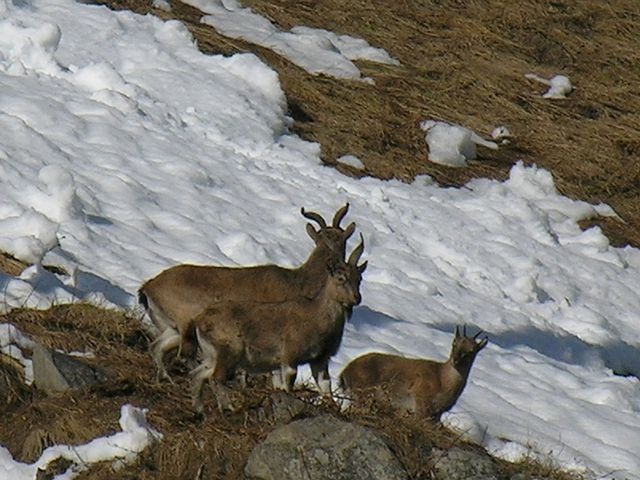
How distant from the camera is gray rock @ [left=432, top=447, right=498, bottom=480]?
9328 millimetres

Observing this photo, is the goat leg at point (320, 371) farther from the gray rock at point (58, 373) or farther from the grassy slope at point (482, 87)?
Answer: the grassy slope at point (482, 87)

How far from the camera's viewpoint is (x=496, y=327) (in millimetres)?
14656

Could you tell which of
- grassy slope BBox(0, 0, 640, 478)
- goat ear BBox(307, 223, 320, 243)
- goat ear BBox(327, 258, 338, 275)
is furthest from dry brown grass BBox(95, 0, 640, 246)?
goat ear BBox(327, 258, 338, 275)

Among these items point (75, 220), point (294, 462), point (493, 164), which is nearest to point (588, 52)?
point (493, 164)

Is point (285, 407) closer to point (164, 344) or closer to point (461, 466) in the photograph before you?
point (461, 466)

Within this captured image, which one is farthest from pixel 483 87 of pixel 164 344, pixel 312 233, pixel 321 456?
pixel 321 456

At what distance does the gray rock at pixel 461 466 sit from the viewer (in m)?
9.33

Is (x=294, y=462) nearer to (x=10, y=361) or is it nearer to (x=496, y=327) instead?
(x=10, y=361)

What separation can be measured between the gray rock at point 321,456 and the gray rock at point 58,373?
1545 mm

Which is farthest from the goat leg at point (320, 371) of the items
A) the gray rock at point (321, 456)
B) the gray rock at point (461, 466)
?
the gray rock at point (321, 456)

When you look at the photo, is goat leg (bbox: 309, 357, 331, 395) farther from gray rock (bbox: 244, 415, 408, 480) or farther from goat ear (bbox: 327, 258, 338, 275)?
gray rock (bbox: 244, 415, 408, 480)

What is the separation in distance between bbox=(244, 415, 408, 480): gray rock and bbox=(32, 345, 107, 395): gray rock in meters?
1.55

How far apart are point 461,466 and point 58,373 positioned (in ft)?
7.71

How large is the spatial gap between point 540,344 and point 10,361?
5339mm
